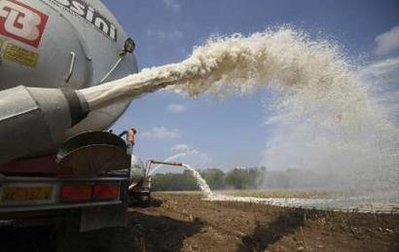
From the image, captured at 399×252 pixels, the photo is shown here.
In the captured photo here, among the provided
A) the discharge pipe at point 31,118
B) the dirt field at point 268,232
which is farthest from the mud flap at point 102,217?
the dirt field at point 268,232

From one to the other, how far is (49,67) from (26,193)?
3.84 feet

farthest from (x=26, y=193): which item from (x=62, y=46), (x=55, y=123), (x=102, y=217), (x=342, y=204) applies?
(x=342, y=204)

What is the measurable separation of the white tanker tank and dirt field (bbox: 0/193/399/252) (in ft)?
5.15

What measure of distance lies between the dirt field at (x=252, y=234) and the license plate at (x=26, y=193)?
1.11 meters

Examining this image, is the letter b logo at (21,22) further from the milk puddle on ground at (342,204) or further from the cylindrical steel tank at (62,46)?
the milk puddle on ground at (342,204)

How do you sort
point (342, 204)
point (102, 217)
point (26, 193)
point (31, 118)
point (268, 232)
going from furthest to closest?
point (342, 204) → point (268, 232) → point (102, 217) → point (26, 193) → point (31, 118)

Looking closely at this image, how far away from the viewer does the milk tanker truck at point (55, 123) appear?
3709 mm

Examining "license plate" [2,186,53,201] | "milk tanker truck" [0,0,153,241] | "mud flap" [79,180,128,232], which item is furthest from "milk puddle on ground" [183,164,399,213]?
"license plate" [2,186,53,201]

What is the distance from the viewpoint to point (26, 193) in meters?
3.83

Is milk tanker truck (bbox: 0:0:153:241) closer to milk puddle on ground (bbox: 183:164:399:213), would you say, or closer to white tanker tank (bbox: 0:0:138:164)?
white tanker tank (bbox: 0:0:138:164)

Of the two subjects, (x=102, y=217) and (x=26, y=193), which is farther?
(x=102, y=217)

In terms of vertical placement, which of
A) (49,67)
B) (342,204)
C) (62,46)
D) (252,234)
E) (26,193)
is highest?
(62,46)

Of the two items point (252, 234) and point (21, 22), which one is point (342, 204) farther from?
point (21, 22)

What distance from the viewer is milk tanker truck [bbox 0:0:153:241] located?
12.2 ft
